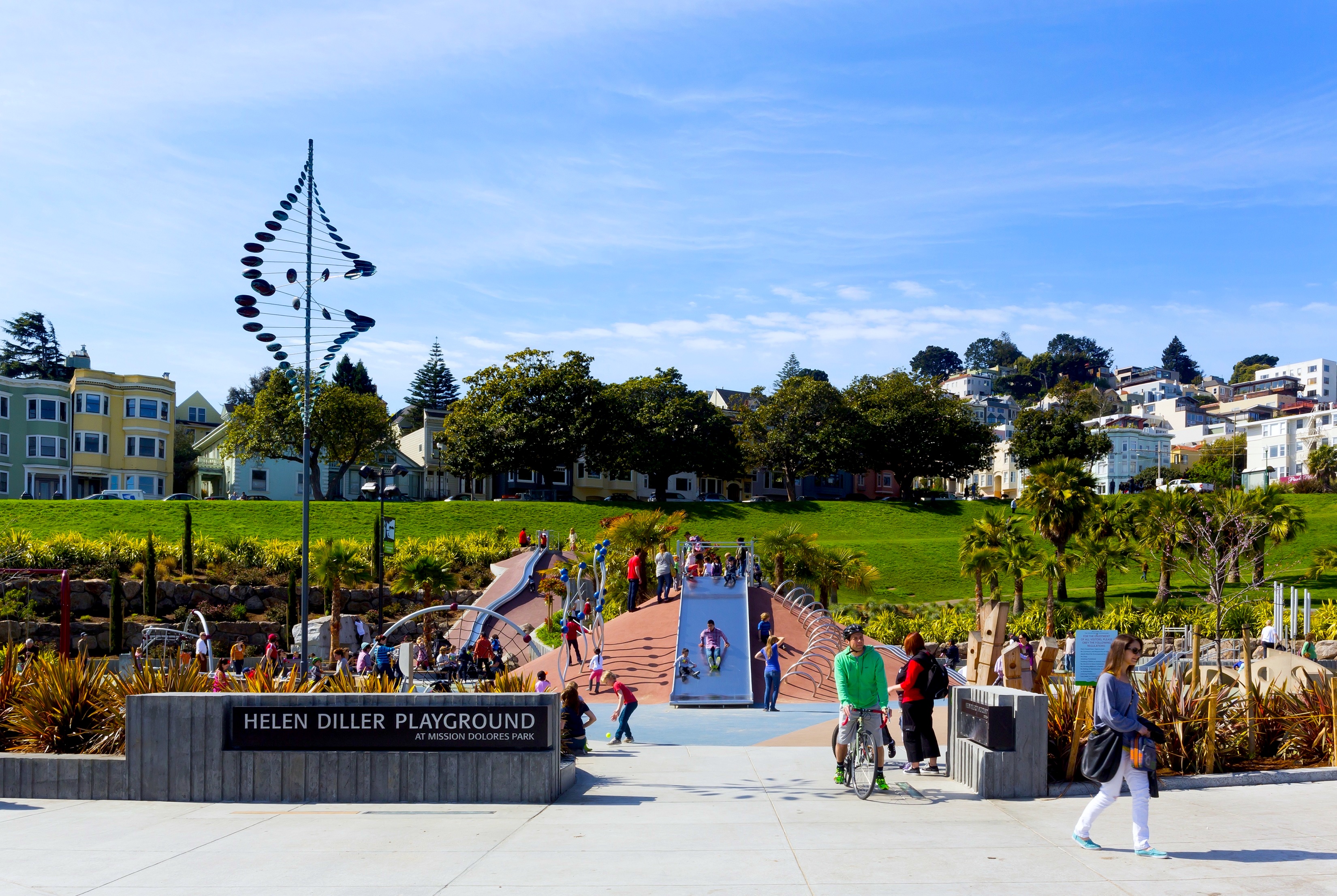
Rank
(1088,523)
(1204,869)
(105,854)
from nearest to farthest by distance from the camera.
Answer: (1204,869) → (105,854) → (1088,523)

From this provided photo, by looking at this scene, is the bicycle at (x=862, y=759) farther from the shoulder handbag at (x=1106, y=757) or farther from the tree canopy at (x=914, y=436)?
the tree canopy at (x=914, y=436)

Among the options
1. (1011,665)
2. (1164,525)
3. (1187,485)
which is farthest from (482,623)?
(1187,485)

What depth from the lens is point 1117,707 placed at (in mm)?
7012

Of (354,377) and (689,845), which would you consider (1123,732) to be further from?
(354,377)

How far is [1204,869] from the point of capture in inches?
258

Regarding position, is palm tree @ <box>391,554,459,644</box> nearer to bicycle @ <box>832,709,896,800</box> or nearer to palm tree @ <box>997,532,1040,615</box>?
palm tree @ <box>997,532,1040,615</box>

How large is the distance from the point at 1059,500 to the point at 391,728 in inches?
1467

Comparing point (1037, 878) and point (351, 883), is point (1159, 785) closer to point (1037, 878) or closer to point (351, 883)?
point (1037, 878)

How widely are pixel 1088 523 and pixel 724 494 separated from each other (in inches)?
1867

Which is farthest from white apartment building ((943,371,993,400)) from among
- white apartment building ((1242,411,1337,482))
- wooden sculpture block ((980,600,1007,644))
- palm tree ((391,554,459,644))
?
wooden sculpture block ((980,600,1007,644))

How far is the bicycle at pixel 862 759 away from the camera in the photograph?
939cm

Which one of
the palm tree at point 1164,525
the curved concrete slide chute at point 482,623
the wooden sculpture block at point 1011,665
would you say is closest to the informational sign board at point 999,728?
the wooden sculpture block at point 1011,665

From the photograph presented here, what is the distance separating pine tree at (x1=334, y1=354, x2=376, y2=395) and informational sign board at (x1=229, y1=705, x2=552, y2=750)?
8950 centimetres

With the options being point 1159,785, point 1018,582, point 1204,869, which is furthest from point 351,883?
point 1018,582
